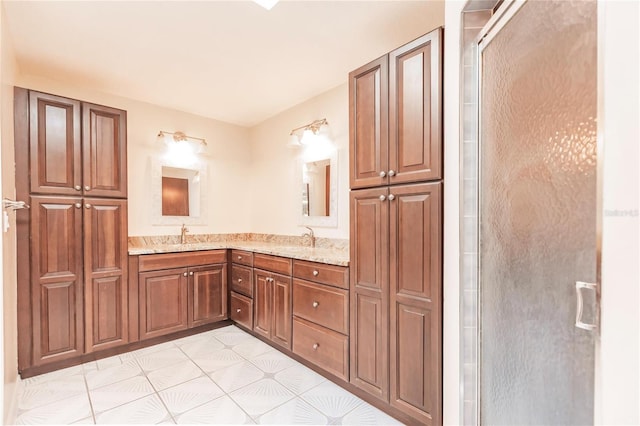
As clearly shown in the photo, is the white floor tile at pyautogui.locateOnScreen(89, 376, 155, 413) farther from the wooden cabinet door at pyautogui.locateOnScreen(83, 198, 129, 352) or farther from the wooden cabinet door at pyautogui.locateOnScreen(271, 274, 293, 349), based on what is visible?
the wooden cabinet door at pyautogui.locateOnScreen(271, 274, 293, 349)

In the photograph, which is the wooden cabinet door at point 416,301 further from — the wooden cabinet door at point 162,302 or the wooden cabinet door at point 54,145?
the wooden cabinet door at point 54,145

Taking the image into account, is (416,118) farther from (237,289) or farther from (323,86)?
(237,289)

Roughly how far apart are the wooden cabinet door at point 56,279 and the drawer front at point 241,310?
1.27m

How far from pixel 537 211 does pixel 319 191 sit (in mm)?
2231

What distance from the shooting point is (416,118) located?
162 centimetres

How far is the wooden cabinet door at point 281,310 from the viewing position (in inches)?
98.5

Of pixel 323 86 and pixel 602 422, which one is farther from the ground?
pixel 323 86

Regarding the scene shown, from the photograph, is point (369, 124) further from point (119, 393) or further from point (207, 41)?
point (119, 393)

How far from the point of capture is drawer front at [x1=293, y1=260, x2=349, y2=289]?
2.04 m

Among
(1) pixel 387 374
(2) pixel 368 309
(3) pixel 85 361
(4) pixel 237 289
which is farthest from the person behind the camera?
(4) pixel 237 289

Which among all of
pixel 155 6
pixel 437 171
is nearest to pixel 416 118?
pixel 437 171

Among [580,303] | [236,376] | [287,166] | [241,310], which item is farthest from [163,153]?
[580,303]

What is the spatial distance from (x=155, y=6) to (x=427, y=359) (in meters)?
2.54

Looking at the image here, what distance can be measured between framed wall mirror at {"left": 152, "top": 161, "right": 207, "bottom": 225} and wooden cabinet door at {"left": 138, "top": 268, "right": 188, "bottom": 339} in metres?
0.76
